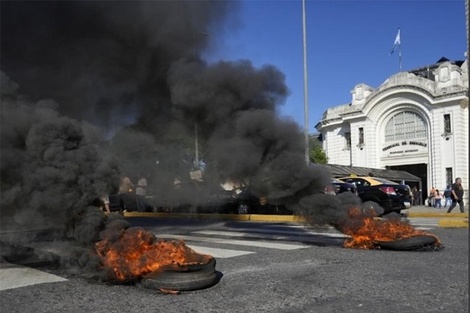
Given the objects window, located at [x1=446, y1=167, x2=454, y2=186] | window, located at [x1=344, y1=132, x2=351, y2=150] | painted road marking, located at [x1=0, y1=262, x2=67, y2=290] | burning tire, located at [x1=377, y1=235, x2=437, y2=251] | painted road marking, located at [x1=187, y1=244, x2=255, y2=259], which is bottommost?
painted road marking, located at [x1=0, y1=262, x2=67, y2=290]

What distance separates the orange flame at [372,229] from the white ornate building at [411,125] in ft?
73.8

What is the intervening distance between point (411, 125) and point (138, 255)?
99.4 ft

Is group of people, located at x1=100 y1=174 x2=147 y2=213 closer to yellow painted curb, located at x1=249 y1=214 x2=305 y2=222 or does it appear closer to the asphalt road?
the asphalt road

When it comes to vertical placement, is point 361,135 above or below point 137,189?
above

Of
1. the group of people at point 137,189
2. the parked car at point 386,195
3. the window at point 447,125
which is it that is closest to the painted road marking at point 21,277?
the group of people at point 137,189

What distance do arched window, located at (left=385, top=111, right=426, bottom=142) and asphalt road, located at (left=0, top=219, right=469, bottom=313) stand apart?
26.4 metres

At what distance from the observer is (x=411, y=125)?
105 ft

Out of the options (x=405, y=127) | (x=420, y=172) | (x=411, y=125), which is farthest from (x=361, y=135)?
(x=420, y=172)

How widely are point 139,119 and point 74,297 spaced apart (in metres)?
4.80

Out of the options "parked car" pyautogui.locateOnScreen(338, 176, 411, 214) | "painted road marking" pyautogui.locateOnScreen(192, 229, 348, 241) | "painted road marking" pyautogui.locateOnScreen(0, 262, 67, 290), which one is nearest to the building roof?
"parked car" pyautogui.locateOnScreen(338, 176, 411, 214)

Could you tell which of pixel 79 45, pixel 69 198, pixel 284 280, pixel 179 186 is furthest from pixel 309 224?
pixel 179 186

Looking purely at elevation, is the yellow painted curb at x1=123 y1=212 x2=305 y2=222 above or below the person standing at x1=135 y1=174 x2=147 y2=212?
below

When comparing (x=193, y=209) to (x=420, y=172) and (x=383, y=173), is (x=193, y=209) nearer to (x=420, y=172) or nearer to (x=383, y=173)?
(x=383, y=173)

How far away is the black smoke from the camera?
18.3 ft
